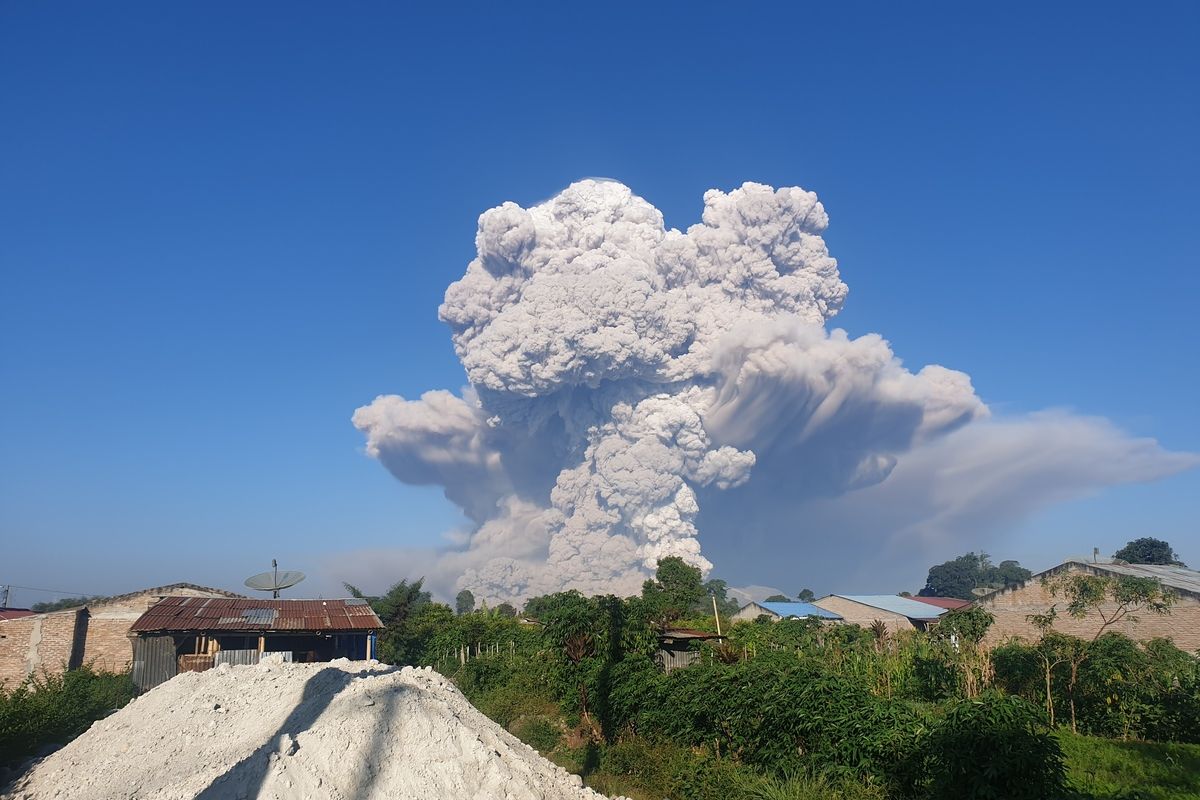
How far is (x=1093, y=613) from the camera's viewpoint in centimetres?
2556

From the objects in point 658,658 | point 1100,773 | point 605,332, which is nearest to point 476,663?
point 658,658

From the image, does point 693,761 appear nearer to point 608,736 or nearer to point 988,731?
point 608,736

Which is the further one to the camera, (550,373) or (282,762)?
(550,373)

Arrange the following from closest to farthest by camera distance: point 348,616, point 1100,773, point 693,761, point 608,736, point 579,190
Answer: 1. point 1100,773
2. point 693,761
3. point 608,736
4. point 348,616
5. point 579,190

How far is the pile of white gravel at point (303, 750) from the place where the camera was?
905 centimetres

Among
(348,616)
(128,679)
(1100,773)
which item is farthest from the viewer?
(348,616)

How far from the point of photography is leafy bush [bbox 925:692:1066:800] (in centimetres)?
713

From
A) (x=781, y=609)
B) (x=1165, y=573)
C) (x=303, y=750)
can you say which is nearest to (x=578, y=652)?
(x=303, y=750)

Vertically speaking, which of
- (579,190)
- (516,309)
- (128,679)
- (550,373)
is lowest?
(128,679)

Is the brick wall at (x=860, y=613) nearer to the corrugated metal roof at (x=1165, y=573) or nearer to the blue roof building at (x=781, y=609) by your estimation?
the blue roof building at (x=781, y=609)

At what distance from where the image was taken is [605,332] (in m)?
72.9

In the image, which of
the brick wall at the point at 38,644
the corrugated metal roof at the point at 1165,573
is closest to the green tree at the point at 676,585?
the corrugated metal roof at the point at 1165,573

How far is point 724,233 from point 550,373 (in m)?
21.3

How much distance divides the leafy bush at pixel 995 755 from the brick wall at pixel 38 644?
83.6 feet
